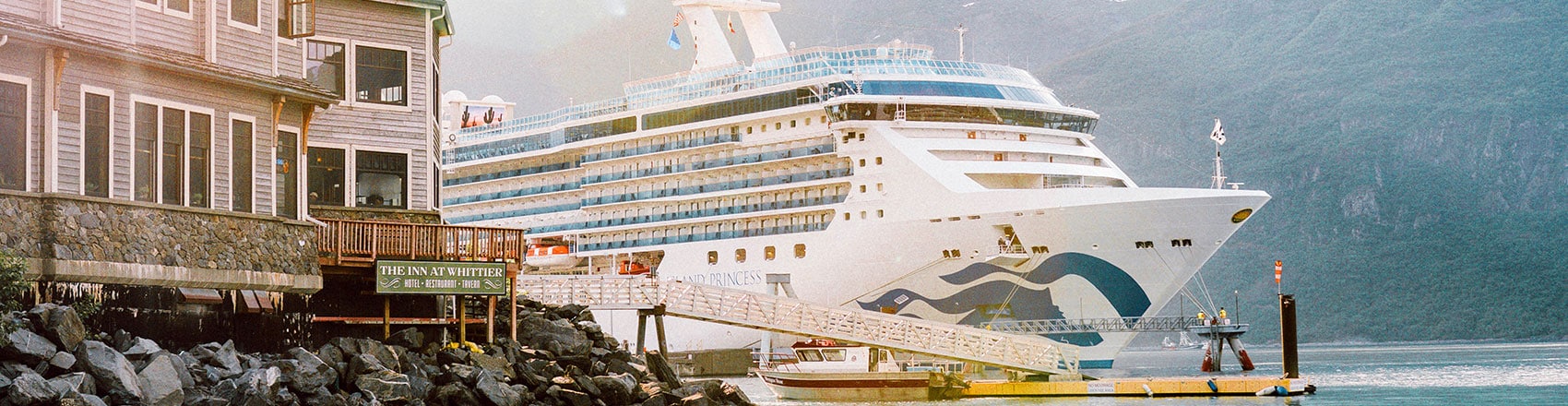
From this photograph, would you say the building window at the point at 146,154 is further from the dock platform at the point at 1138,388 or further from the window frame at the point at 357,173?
the dock platform at the point at 1138,388

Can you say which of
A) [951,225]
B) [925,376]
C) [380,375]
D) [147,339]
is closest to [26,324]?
[147,339]

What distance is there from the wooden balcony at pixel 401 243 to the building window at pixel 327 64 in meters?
3.47

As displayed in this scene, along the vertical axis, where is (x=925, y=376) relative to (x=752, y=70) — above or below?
below

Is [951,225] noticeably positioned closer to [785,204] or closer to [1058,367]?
[785,204]

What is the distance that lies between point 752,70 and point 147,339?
4684 centimetres

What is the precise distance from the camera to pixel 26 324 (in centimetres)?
1998

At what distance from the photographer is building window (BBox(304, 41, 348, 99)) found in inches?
1176

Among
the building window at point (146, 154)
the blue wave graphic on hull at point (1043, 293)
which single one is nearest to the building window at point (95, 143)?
the building window at point (146, 154)

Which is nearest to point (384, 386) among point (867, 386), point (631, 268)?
point (867, 386)

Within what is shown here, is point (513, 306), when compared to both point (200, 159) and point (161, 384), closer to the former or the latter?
point (200, 159)

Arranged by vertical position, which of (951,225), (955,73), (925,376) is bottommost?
(925,376)

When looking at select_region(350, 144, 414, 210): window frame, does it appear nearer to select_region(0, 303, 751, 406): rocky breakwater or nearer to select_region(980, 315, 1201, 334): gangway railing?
select_region(0, 303, 751, 406): rocky breakwater

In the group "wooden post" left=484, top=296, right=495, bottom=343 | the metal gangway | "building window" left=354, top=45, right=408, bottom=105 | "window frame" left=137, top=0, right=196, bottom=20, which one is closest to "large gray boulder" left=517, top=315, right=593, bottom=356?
"wooden post" left=484, top=296, right=495, bottom=343

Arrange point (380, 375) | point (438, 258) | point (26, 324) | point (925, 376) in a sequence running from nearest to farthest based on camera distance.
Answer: point (26, 324), point (380, 375), point (438, 258), point (925, 376)
